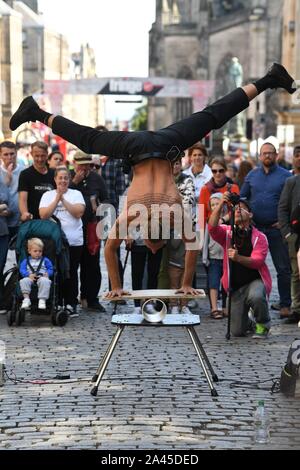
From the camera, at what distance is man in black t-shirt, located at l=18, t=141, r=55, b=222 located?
47.2 feet

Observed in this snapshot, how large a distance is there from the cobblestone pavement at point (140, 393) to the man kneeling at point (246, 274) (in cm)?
25

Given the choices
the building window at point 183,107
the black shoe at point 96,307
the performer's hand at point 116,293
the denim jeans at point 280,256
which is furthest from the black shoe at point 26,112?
the building window at point 183,107

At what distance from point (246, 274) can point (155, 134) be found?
13.2 feet

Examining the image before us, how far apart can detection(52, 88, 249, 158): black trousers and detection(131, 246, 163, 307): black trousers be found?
4643 millimetres

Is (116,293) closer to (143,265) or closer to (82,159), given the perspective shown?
(143,265)

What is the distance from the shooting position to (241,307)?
12977 mm

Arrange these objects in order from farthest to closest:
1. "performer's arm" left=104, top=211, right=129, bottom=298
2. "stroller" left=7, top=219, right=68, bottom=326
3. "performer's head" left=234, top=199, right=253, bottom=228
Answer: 1. "stroller" left=7, top=219, right=68, bottom=326
2. "performer's head" left=234, top=199, right=253, bottom=228
3. "performer's arm" left=104, top=211, right=129, bottom=298

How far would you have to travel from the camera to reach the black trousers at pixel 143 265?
14.5 m

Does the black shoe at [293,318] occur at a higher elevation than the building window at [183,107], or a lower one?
lower

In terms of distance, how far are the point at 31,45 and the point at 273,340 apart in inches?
3541

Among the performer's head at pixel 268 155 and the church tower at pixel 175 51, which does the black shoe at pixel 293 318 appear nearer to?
the performer's head at pixel 268 155

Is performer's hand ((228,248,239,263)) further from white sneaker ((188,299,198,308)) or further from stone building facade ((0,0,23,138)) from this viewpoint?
stone building facade ((0,0,23,138))

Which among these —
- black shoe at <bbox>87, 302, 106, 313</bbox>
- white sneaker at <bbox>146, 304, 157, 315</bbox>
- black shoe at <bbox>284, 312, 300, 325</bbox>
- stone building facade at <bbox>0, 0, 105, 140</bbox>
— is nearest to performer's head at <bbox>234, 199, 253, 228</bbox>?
black shoe at <bbox>284, 312, 300, 325</bbox>

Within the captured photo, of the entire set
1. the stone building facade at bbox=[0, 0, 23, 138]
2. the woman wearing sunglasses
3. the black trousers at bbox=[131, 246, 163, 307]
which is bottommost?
the black trousers at bbox=[131, 246, 163, 307]
